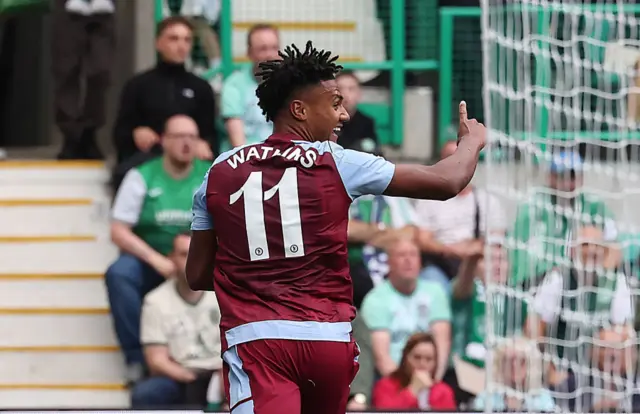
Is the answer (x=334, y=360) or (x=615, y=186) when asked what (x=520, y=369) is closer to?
(x=615, y=186)

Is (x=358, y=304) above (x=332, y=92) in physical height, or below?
below

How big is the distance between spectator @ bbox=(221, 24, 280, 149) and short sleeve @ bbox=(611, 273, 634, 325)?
7.15 feet

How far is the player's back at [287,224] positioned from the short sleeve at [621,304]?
13.5 ft

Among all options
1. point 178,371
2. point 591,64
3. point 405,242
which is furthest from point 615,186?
point 178,371

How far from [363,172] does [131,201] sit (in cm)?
432

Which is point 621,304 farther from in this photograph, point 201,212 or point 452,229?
point 201,212

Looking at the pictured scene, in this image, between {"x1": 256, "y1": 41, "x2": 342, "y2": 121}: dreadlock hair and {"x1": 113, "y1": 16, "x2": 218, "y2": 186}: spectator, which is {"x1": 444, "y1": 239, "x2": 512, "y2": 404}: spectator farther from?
{"x1": 256, "y1": 41, "x2": 342, "y2": 121}: dreadlock hair

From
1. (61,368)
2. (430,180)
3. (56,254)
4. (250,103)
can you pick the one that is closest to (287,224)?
(430,180)

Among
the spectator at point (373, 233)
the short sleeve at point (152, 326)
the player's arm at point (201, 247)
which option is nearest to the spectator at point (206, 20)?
the spectator at point (373, 233)

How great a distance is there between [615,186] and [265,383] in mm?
4854

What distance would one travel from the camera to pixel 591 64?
8211 mm

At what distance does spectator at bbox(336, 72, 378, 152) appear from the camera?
8219 mm

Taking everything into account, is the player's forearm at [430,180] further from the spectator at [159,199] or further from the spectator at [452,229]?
the spectator at [159,199]

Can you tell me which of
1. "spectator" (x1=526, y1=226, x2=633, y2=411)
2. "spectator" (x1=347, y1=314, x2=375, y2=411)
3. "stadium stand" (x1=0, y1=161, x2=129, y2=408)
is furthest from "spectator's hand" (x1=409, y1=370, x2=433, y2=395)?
"stadium stand" (x1=0, y1=161, x2=129, y2=408)
